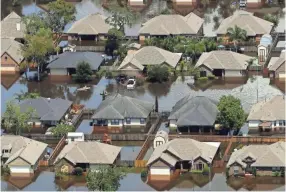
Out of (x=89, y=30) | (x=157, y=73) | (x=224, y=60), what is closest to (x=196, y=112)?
(x=157, y=73)

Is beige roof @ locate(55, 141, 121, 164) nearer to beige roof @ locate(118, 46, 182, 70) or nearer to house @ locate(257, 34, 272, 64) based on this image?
beige roof @ locate(118, 46, 182, 70)

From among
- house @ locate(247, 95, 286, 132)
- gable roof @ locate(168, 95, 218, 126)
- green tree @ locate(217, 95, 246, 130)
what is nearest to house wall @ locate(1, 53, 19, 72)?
gable roof @ locate(168, 95, 218, 126)

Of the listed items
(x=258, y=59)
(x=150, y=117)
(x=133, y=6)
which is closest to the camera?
(x=150, y=117)

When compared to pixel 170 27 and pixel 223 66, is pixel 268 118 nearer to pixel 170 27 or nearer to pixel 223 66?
pixel 223 66

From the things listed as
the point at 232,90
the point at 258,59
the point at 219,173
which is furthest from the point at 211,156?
the point at 258,59

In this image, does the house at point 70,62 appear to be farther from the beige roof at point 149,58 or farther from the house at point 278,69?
the house at point 278,69

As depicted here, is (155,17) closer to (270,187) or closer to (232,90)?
(232,90)

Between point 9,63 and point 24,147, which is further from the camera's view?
point 9,63
